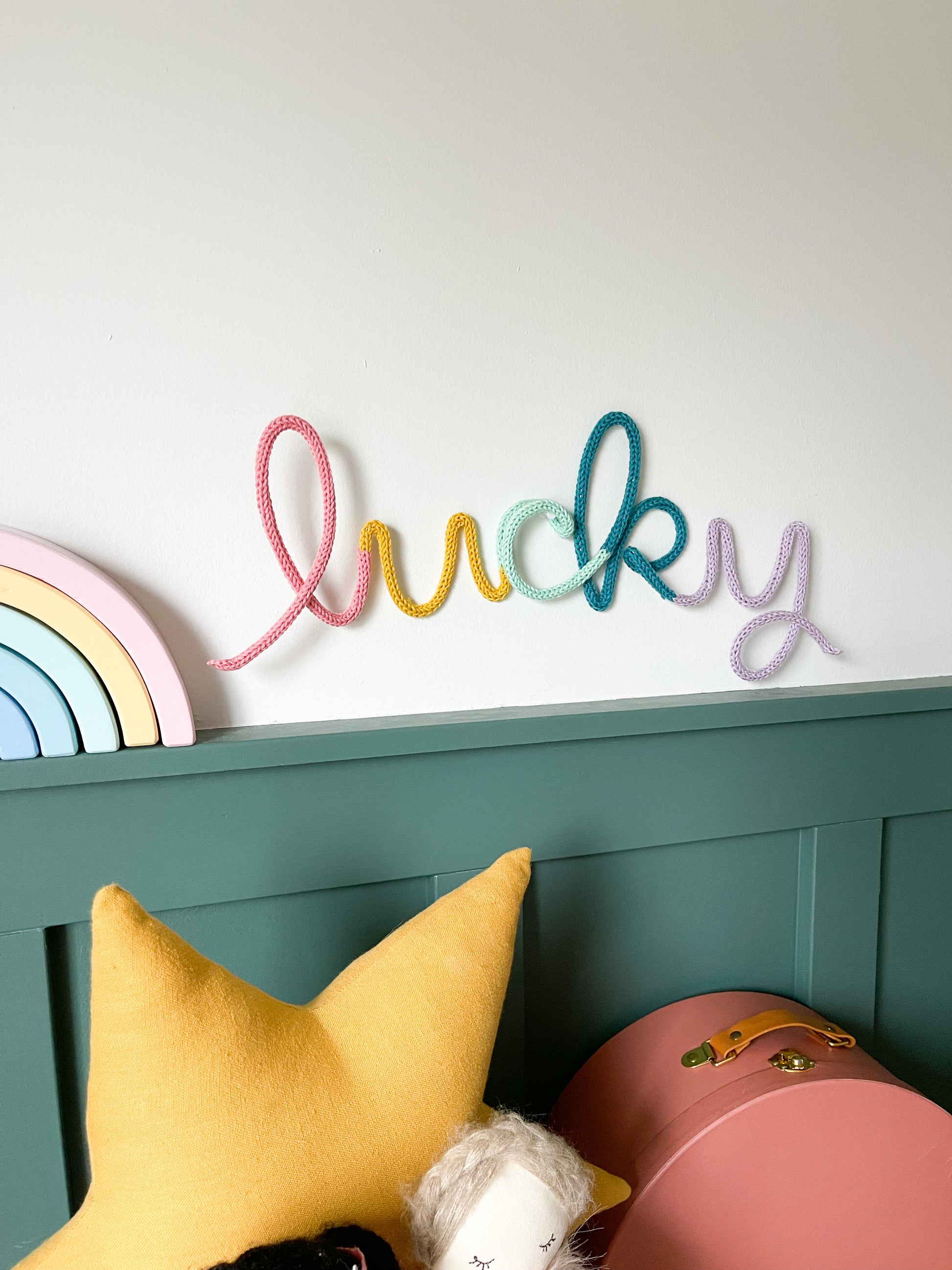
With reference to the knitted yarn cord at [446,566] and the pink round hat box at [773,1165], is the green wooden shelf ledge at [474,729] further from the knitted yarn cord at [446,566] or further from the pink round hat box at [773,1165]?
the pink round hat box at [773,1165]

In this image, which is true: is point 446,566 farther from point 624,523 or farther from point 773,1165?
point 773,1165

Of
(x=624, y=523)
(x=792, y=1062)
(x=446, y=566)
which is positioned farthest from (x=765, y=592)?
(x=792, y=1062)

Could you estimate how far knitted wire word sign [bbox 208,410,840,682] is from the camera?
2.77 feet

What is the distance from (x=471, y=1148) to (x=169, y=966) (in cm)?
25

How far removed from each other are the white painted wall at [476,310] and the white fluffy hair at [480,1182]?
1.37 ft

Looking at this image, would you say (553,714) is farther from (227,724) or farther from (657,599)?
(227,724)

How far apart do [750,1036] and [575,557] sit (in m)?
0.51

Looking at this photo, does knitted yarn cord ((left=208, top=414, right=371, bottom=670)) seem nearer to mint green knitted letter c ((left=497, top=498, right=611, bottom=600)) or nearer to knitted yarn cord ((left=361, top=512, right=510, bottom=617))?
knitted yarn cord ((left=361, top=512, right=510, bottom=617))

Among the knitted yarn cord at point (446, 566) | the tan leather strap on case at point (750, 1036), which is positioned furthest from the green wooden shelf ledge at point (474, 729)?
the tan leather strap on case at point (750, 1036)

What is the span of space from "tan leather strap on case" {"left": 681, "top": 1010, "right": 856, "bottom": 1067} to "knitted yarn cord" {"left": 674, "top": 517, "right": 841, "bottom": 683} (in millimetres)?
363

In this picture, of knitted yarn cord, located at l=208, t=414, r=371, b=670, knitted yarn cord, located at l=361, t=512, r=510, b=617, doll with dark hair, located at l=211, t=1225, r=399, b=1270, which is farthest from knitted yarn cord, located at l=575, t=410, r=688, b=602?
doll with dark hair, located at l=211, t=1225, r=399, b=1270

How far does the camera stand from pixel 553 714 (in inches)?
36.3

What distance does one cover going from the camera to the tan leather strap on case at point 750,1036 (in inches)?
34.0

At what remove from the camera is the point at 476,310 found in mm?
921
